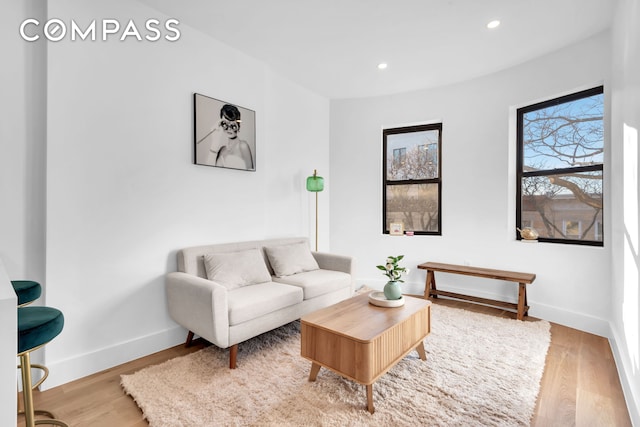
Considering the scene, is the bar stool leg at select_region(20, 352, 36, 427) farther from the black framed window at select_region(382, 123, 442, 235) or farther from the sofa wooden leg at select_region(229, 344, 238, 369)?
the black framed window at select_region(382, 123, 442, 235)

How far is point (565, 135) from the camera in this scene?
3.29 meters

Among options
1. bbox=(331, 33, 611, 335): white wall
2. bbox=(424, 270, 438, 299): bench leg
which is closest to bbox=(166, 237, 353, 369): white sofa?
bbox=(424, 270, 438, 299): bench leg

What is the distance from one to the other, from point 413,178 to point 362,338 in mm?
3050

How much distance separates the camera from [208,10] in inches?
102

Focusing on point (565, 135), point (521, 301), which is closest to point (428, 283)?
point (521, 301)

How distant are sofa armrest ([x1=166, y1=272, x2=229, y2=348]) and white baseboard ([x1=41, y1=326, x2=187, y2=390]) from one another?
227 millimetres

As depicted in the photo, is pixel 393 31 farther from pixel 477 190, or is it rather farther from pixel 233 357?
pixel 233 357

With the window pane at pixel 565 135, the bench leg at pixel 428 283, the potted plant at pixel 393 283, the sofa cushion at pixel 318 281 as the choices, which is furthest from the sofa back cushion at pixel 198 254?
the window pane at pixel 565 135

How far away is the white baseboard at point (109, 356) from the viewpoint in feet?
6.89

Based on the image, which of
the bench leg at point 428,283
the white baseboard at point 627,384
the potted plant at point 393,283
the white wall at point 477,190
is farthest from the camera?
the bench leg at point 428,283

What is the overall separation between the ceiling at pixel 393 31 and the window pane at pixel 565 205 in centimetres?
134

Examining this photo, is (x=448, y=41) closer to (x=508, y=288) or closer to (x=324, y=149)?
(x=324, y=149)

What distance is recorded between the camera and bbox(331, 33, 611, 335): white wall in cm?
304

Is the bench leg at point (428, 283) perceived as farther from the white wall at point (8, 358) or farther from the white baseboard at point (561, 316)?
the white wall at point (8, 358)
